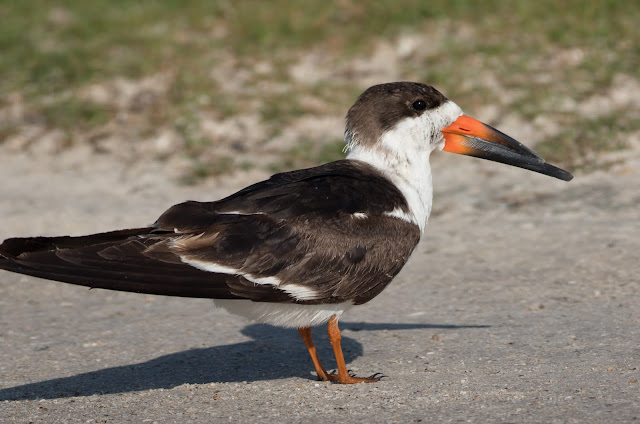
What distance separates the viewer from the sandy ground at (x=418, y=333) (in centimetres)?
475

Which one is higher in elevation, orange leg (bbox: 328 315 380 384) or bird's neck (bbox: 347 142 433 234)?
bird's neck (bbox: 347 142 433 234)

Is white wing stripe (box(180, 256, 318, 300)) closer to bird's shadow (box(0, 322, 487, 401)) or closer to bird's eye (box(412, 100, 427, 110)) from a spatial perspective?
bird's shadow (box(0, 322, 487, 401))

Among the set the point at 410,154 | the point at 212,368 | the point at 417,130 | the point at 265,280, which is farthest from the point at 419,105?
the point at 212,368

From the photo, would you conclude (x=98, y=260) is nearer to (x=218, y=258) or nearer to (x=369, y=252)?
(x=218, y=258)

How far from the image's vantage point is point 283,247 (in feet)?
16.0

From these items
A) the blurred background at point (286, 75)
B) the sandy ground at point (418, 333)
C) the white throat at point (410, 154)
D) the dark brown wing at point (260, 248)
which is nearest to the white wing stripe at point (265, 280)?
the dark brown wing at point (260, 248)

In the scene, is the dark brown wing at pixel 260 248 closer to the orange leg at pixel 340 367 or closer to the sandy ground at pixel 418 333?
the orange leg at pixel 340 367

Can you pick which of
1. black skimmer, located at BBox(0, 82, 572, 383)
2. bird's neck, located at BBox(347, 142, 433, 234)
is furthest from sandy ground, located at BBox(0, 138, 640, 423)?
bird's neck, located at BBox(347, 142, 433, 234)

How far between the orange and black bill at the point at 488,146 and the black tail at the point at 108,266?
1940 millimetres

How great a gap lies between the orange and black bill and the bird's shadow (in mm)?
1066

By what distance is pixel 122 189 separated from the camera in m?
9.11

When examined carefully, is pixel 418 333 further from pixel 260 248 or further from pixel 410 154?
pixel 260 248

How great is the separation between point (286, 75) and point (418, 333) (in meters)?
Result: 5.88

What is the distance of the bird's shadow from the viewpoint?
5223 mm
